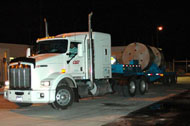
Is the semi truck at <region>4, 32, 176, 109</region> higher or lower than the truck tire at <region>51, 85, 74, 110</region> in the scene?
higher

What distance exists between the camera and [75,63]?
1282 centimetres

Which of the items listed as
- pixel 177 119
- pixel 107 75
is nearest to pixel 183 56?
pixel 107 75

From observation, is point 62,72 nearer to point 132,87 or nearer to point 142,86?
point 132,87

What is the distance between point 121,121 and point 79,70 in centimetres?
447

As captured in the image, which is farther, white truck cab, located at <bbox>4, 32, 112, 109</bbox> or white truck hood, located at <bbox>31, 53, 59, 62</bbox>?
white truck hood, located at <bbox>31, 53, 59, 62</bbox>

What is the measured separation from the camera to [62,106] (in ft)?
38.3

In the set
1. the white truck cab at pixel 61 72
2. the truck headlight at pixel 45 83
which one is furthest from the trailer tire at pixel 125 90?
the truck headlight at pixel 45 83

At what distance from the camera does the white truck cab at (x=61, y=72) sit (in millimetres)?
11273

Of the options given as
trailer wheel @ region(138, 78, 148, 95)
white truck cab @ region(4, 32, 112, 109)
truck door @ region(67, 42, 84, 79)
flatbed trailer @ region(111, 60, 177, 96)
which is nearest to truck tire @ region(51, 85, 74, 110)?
A: white truck cab @ region(4, 32, 112, 109)

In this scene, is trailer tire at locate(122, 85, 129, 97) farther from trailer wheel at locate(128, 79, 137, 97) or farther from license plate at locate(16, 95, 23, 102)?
license plate at locate(16, 95, 23, 102)

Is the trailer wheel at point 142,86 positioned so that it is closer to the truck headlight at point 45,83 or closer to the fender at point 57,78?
the fender at point 57,78

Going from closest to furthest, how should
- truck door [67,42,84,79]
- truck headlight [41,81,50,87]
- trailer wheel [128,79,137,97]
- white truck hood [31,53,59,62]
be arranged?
truck headlight [41,81,50,87] < white truck hood [31,53,59,62] < truck door [67,42,84,79] < trailer wheel [128,79,137,97]

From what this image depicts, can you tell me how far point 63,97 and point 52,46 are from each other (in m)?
2.48

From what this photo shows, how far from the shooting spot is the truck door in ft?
41.6
